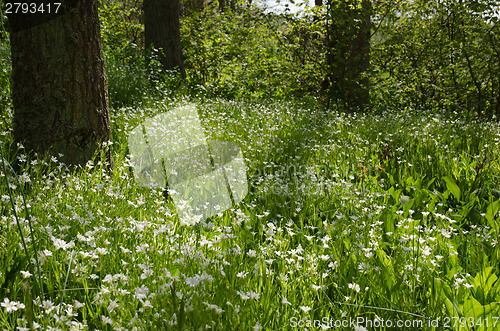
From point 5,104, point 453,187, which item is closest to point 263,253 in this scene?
point 453,187

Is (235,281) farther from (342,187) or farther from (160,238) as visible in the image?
(342,187)

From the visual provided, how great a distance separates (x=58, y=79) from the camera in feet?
10.2

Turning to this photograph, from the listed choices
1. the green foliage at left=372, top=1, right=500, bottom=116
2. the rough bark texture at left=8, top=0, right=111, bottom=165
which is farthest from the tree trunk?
the rough bark texture at left=8, top=0, right=111, bottom=165

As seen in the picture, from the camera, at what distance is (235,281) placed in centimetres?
189

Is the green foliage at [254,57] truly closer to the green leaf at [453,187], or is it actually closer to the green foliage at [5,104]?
the green foliage at [5,104]

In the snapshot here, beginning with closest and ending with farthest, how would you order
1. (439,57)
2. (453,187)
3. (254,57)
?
(453,187), (439,57), (254,57)

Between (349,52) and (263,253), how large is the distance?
7285mm

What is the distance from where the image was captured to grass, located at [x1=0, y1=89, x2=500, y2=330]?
159 cm

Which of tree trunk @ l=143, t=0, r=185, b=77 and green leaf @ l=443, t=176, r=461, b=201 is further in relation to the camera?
tree trunk @ l=143, t=0, r=185, b=77

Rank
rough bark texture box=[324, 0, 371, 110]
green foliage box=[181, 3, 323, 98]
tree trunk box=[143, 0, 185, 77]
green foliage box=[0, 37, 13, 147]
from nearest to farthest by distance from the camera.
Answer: green foliage box=[0, 37, 13, 147] < rough bark texture box=[324, 0, 371, 110] < tree trunk box=[143, 0, 185, 77] < green foliage box=[181, 3, 323, 98]

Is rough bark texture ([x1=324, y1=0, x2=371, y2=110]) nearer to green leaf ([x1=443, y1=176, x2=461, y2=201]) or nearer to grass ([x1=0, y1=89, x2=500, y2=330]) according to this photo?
grass ([x1=0, y1=89, x2=500, y2=330])

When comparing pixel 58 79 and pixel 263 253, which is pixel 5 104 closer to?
pixel 58 79

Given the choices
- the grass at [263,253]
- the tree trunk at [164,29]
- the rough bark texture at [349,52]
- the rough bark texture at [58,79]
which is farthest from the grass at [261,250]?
the tree trunk at [164,29]

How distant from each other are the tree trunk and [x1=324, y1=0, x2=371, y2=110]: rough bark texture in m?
3.80
